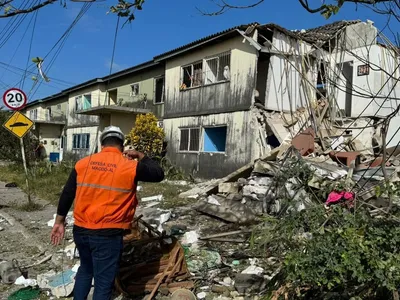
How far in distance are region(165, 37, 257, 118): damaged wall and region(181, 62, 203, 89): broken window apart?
0.17m

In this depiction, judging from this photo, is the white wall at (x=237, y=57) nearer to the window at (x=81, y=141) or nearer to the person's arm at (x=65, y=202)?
the person's arm at (x=65, y=202)

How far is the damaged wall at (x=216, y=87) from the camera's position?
44.1 feet

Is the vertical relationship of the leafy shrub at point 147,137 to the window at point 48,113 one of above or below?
below

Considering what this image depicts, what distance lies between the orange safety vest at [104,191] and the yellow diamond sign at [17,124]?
7075 mm

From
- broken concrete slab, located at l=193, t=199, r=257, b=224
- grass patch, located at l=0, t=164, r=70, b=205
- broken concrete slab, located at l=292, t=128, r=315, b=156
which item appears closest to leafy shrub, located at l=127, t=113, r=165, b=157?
grass patch, located at l=0, t=164, r=70, b=205

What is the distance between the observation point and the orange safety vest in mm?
3152

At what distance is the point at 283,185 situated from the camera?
25.5 feet

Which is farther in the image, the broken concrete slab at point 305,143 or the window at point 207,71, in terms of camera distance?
the window at point 207,71

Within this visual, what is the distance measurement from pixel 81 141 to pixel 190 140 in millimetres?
12864

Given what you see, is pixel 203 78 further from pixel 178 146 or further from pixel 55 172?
pixel 55 172

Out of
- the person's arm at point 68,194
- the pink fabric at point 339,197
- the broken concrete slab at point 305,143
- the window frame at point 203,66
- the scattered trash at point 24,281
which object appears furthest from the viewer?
the window frame at point 203,66

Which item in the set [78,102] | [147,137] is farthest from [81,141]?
[147,137]

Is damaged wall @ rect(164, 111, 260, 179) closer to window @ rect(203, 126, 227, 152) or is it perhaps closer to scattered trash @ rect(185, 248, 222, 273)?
window @ rect(203, 126, 227, 152)

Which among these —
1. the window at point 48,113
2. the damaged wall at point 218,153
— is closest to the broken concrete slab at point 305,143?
the damaged wall at point 218,153
